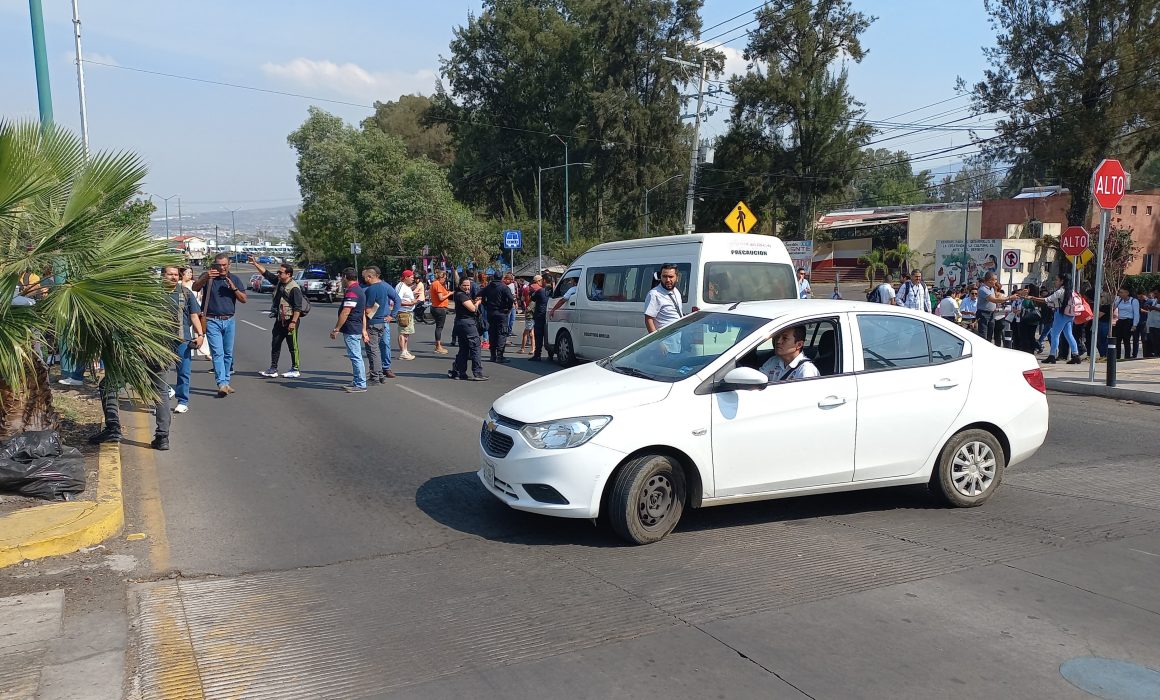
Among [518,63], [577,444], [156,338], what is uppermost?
[518,63]

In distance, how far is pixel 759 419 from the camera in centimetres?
595

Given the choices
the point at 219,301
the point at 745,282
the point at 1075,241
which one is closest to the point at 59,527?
the point at 219,301

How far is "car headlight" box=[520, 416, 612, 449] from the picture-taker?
5.59 meters

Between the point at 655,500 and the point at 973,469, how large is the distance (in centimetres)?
263

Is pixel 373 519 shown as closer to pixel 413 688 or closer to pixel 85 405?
pixel 413 688

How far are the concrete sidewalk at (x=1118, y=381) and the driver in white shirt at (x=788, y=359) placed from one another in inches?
339

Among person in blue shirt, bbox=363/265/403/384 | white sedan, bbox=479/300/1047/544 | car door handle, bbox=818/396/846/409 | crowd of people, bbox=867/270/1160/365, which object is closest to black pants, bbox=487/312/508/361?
person in blue shirt, bbox=363/265/403/384

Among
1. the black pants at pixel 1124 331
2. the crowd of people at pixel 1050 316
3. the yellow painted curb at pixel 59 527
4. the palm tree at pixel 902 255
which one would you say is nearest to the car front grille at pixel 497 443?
the yellow painted curb at pixel 59 527

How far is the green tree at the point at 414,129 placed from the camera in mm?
76625

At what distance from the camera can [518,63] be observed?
5678 cm

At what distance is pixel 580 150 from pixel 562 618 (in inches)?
1933

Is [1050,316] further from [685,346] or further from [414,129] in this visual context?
[414,129]

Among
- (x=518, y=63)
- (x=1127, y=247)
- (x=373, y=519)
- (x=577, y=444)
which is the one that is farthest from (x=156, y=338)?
(x=518, y=63)

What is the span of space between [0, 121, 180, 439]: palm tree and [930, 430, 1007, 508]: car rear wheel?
5.96 meters
